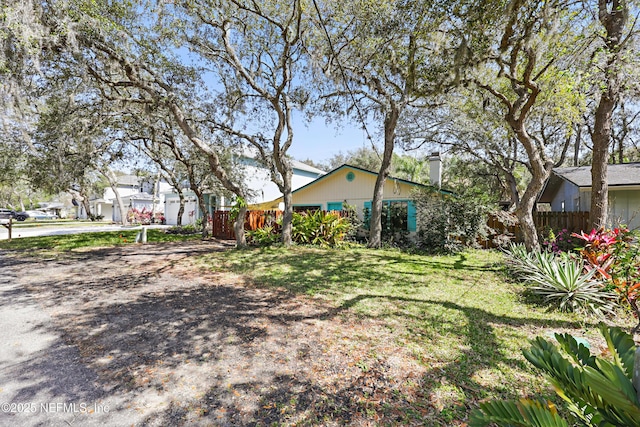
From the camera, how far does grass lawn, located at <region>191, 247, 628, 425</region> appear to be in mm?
2650

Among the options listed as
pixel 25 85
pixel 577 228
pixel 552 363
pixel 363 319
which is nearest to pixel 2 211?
pixel 25 85

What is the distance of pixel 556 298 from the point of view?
4.75 m

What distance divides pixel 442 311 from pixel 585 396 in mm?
3322

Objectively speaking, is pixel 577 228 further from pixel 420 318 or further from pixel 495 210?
pixel 420 318

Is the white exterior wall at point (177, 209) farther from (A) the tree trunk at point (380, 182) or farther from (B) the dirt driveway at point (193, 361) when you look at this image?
(B) the dirt driveway at point (193, 361)

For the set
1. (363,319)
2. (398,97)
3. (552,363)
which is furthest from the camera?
(398,97)

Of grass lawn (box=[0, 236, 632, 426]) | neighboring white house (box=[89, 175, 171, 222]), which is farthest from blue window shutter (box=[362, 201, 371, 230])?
neighboring white house (box=[89, 175, 171, 222])

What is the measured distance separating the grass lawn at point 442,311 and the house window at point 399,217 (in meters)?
3.16

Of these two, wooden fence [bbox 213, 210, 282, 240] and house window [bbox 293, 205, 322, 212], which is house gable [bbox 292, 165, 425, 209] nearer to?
house window [bbox 293, 205, 322, 212]

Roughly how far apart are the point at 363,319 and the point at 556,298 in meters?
3.41

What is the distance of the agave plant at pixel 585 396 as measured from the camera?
45.3 inches

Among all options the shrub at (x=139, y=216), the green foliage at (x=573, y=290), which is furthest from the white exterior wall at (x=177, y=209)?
the green foliage at (x=573, y=290)

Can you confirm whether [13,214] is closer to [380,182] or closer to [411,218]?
[380,182]

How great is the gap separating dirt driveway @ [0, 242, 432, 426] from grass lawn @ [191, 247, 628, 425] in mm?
230
